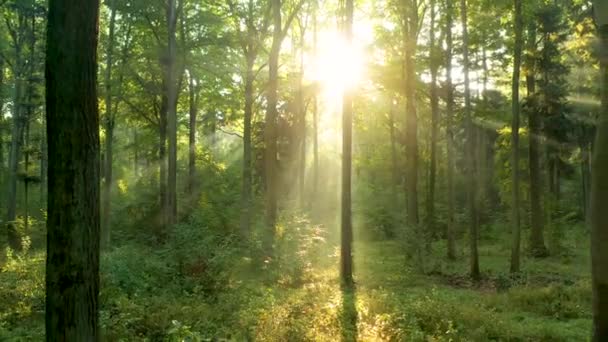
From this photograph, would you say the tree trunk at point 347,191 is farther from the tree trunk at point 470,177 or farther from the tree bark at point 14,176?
the tree bark at point 14,176

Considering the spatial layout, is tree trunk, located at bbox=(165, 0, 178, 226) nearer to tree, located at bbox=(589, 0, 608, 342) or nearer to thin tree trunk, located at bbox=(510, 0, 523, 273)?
thin tree trunk, located at bbox=(510, 0, 523, 273)

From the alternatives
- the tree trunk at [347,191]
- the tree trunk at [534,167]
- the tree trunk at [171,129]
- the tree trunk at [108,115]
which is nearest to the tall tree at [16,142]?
the tree trunk at [108,115]

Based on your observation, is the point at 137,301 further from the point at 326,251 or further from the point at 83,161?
the point at 326,251

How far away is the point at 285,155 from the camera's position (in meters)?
35.1

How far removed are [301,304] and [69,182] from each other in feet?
22.6

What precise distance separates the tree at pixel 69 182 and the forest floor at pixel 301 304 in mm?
1110

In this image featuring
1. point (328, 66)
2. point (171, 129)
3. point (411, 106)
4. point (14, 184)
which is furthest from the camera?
point (328, 66)

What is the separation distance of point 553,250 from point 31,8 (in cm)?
2629

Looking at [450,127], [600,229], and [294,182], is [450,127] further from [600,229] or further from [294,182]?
[294,182]

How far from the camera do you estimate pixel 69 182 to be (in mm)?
4848

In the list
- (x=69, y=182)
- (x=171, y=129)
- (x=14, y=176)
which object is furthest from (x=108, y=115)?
(x=69, y=182)

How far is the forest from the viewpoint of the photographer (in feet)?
18.4

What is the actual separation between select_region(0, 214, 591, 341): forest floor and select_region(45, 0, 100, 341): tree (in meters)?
1.11

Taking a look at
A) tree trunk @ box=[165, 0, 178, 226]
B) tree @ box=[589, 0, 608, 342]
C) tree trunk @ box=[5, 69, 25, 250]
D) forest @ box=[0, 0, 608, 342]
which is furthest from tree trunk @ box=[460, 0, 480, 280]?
tree trunk @ box=[5, 69, 25, 250]
